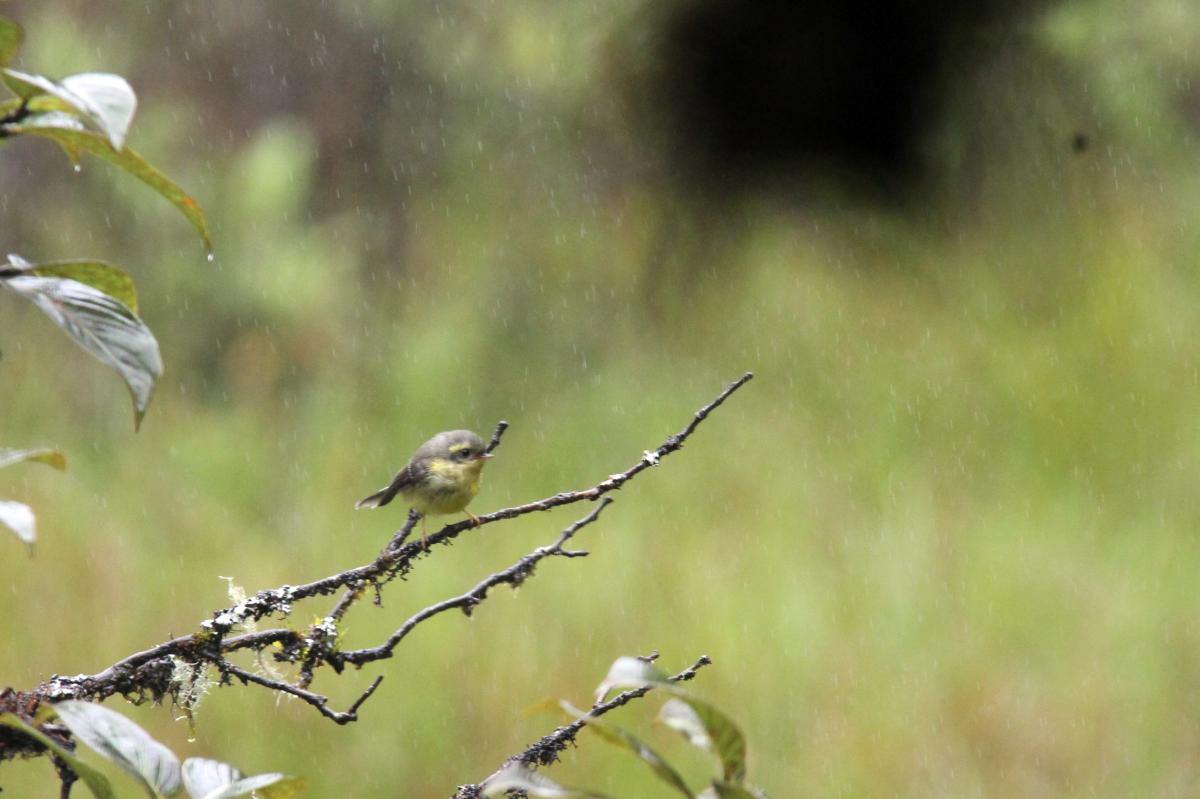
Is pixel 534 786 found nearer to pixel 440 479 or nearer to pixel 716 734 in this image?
A: pixel 716 734

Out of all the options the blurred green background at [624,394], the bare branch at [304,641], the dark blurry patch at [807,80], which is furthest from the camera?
the blurred green background at [624,394]

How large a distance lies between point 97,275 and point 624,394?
6.01 metres

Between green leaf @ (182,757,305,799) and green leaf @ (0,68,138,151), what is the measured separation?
43cm

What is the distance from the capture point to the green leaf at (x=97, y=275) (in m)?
1.02

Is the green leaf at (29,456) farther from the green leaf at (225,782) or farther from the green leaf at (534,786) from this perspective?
the green leaf at (534,786)

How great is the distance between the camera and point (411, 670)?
210 inches

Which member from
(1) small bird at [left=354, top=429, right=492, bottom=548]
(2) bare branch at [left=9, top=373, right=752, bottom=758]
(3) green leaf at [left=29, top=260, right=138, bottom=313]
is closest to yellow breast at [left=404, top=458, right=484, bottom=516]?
(1) small bird at [left=354, top=429, right=492, bottom=548]

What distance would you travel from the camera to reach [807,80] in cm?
460

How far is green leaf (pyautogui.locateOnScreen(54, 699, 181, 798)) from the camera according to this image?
91 centimetres

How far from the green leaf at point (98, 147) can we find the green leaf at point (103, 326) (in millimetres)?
82

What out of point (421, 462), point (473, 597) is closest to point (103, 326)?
point (473, 597)

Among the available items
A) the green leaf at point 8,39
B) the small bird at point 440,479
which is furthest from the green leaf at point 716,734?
the small bird at point 440,479

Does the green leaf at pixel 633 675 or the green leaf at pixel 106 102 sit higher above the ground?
the green leaf at pixel 106 102

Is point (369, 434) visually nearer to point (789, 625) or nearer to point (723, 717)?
point (789, 625)
